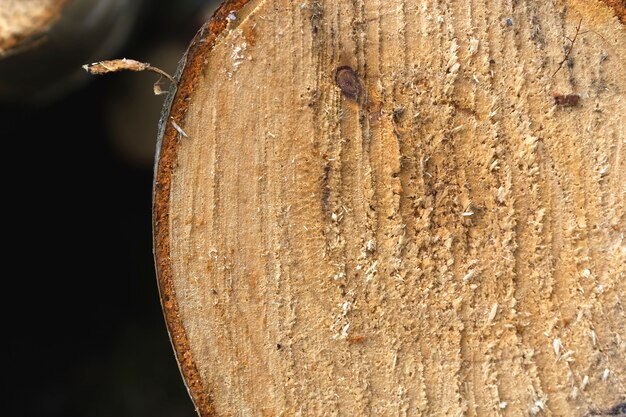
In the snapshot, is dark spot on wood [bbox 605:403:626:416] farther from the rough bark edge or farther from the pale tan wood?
the pale tan wood

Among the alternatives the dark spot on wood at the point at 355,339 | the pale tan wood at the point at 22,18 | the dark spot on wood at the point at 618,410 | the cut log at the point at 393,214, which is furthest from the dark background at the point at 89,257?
the dark spot on wood at the point at 618,410

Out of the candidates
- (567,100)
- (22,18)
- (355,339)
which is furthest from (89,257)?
(567,100)

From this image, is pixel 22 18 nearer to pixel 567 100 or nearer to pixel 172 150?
pixel 172 150

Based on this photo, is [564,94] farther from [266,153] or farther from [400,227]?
[266,153]

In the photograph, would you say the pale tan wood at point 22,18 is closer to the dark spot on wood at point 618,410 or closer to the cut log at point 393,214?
the cut log at point 393,214

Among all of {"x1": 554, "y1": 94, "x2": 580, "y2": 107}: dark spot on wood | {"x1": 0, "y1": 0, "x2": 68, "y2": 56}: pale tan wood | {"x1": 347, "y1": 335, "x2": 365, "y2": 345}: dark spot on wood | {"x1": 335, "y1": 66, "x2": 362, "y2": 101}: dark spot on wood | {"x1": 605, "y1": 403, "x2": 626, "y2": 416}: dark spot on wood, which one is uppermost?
{"x1": 0, "y1": 0, "x2": 68, "y2": 56}: pale tan wood

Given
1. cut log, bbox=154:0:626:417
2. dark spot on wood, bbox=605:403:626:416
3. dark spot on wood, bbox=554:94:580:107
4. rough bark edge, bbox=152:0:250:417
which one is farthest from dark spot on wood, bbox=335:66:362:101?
dark spot on wood, bbox=605:403:626:416
